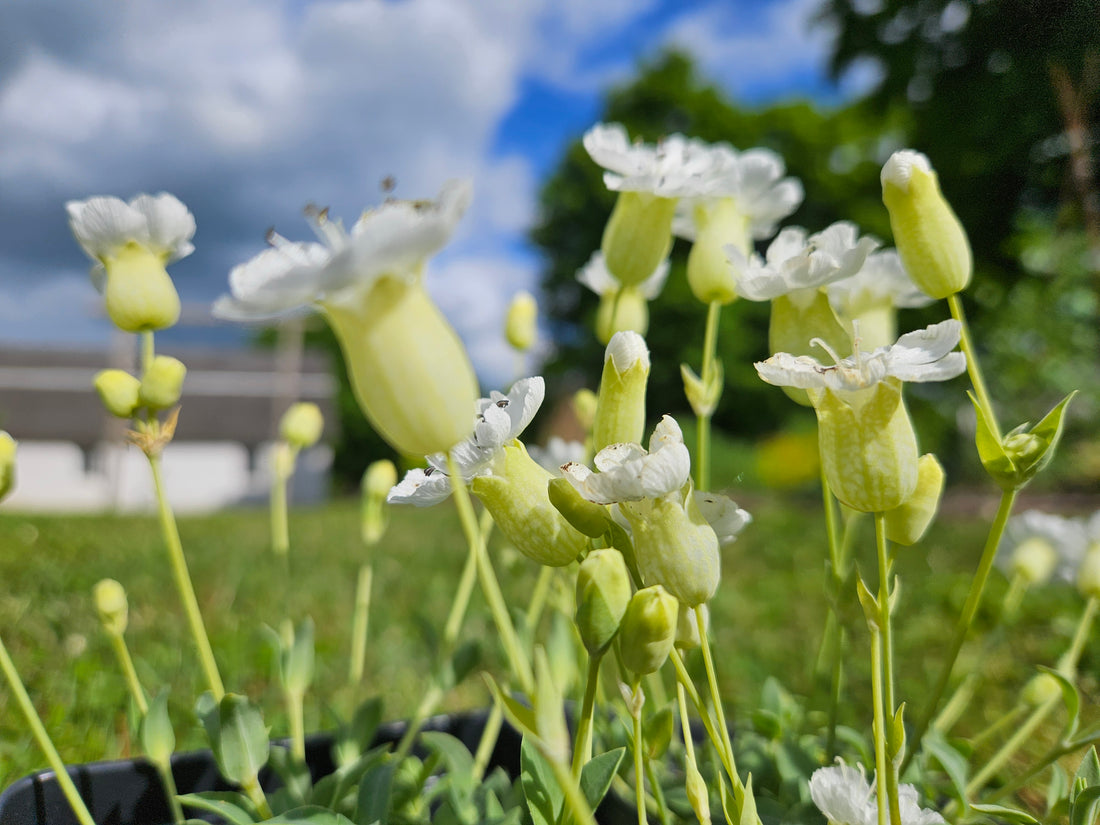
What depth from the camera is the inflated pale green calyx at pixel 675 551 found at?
39 cm

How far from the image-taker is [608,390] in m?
0.44

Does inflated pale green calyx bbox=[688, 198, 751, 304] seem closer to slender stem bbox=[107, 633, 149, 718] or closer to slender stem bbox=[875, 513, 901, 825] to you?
slender stem bbox=[875, 513, 901, 825]

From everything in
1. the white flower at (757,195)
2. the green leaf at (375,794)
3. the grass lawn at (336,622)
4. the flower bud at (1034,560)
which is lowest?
the grass lawn at (336,622)

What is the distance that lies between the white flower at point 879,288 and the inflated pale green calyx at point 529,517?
0.33 metres

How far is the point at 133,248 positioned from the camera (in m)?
0.55

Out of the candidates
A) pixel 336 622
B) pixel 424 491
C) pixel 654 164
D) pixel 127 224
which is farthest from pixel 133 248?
pixel 336 622

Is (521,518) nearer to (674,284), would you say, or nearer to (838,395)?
(838,395)

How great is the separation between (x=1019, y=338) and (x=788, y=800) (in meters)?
9.13

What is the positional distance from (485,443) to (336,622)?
57.0 inches

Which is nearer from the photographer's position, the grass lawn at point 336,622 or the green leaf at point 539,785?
the green leaf at point 539,785

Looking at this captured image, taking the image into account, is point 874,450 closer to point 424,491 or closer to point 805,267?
point 805,267

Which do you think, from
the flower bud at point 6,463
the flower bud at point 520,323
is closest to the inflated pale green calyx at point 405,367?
the flower bud at point 6,463

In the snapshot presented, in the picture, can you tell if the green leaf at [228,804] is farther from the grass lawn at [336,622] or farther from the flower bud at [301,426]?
the flower bud at [301,426]

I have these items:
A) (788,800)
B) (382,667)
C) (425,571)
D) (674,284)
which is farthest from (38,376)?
(788,800)
